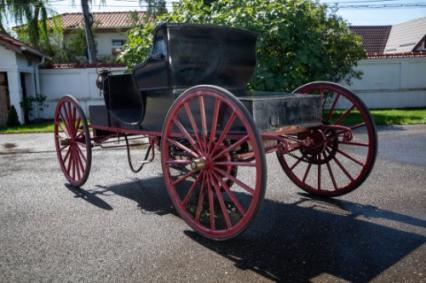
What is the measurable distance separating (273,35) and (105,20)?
2749 cm

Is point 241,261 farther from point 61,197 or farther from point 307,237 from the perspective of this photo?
point 61,197

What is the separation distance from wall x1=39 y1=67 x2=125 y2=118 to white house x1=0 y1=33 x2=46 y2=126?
1.69 feet

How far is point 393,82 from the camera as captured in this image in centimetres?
1762

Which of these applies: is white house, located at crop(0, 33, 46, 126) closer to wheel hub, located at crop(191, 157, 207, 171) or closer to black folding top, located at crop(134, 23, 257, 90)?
black folding top, located at crop(134, 23, 257, 90)

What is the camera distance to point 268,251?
11.6 feet

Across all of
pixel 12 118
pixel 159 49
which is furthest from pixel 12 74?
pixel 159 49

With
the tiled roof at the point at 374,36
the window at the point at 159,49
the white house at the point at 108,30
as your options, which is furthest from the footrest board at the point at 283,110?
the tiled roof at the point at 374,36

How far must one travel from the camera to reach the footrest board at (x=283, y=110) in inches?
144

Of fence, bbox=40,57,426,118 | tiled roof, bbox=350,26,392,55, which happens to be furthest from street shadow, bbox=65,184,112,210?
tiled roof, bbox=350,26,392,55

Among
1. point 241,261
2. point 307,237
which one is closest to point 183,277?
point 241,261

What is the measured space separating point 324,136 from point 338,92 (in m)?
0.51

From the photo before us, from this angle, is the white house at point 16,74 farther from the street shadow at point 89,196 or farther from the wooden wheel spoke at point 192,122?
the wooden wheel spoke at point 192,122

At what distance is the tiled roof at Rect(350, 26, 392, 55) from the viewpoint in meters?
32.4

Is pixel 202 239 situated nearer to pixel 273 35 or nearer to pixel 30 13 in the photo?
pixel 273 35
